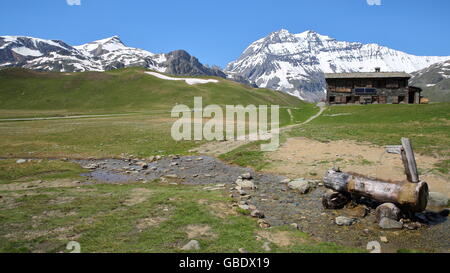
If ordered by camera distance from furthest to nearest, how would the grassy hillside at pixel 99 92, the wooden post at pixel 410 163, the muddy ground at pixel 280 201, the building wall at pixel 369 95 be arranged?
the grassy hillside at pixel 99 92 → the building wall at pixel 369 95 → the wooden post at pixel 410 163 → the muddy ground at pixel 280 201

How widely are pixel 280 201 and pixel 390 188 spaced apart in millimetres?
5765

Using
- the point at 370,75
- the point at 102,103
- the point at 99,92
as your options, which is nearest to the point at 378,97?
the point at 370,75

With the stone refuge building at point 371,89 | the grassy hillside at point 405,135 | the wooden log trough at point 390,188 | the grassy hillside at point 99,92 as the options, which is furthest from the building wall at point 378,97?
the wooden log trough at point 390,188

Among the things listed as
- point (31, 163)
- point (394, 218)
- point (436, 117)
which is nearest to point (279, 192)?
point (394, 218)

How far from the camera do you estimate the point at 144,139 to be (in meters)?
40.5

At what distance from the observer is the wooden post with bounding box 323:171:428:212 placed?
41.1 feet

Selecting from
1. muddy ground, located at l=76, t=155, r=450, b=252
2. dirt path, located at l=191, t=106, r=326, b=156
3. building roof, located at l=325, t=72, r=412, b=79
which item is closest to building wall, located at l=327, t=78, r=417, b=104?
building roof, located at l=325, t=72, r=412, b=79

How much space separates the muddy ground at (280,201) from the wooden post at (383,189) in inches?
42.2

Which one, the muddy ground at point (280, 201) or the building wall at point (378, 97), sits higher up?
the building wall at point (378, 97)

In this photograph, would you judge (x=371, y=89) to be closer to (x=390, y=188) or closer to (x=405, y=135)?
(x=405, y=135)

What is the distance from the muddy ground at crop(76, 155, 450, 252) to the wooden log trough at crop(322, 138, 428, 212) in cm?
91

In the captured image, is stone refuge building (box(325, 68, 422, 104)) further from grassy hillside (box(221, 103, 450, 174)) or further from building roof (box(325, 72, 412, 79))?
grassy hillside (box(221, 103, 450, 174))

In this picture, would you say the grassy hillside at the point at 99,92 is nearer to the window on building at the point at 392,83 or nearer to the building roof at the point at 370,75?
the building roof at the point at 370,75

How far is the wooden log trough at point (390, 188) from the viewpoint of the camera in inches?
496
